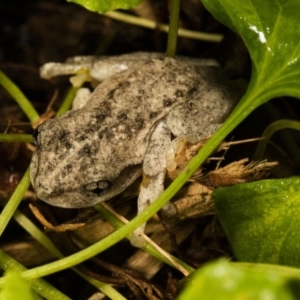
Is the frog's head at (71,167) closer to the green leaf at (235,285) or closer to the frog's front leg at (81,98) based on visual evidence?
the frog's front leg at (81,98)

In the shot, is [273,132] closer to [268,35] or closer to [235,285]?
[268,35]

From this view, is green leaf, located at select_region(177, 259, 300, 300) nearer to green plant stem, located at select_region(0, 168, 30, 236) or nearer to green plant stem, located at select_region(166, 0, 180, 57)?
green plant stem, located at select_region(0, 168, 30, 236)

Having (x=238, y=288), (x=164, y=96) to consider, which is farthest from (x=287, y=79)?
(x=238, y=288)

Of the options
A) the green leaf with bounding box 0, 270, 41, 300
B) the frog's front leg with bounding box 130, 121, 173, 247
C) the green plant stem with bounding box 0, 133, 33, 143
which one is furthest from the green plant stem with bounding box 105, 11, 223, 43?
the green leaf with bounding box 0, 270, 41, 300

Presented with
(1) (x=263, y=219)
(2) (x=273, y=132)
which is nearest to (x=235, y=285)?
(1) (x=263, y=219)

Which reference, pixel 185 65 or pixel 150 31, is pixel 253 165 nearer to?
pixel 185 65

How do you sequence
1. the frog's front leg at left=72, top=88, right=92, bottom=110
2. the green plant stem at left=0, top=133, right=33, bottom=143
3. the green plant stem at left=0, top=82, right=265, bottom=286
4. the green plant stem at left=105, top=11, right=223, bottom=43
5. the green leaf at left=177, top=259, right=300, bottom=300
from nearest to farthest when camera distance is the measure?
the green leaf at left=177, top=259, right=300, bottom=300 → the green plant stem at left=0, top=82, right=265, bottom=286 → the green plant stem at left=0, top=133, right=33, bottom=143 → the frog's front leg at left=72, top=88, right=92, bottom=110 → the green plant stem at left=105, top=11, right=223, bottom=43

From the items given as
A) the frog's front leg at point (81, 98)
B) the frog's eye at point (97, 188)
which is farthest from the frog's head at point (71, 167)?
the frog's front leg at point (81, 98)
